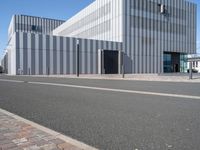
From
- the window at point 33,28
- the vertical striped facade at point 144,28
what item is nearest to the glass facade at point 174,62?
the vertical striped facade at point 144,28

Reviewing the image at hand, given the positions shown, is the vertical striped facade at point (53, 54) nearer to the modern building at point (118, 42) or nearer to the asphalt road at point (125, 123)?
the modern building at point (118, 42)

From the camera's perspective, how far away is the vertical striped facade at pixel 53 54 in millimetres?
45375

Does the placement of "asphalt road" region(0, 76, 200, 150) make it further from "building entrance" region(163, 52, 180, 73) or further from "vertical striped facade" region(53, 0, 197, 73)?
"building entrance" region(163, 52, 180, 73)

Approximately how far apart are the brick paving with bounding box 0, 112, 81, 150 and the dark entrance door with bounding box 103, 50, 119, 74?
4650 centimetres

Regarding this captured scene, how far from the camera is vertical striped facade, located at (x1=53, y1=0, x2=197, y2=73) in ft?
176

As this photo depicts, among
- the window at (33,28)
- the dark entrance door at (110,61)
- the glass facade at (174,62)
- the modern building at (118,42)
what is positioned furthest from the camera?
the window at (33,28)

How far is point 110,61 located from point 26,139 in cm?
4844

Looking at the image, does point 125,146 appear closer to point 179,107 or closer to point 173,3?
point 179,107

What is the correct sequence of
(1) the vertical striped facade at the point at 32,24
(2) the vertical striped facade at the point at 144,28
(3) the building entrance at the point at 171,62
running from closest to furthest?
1. (2) the vertical striped facade at the point at 144,28
2. (3) the building entrance at the point at 171,62
3. (1) the vertical striped facade at the point at 32,24

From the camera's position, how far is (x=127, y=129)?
5.22 metres

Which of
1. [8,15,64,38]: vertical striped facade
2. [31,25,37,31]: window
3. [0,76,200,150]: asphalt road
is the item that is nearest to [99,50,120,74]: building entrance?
[0,76,200,150]: asphalt road

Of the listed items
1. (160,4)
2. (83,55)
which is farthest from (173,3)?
(83,55)

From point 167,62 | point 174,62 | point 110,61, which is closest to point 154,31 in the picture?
point 167,62

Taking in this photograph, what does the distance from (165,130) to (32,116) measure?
11.6ft
